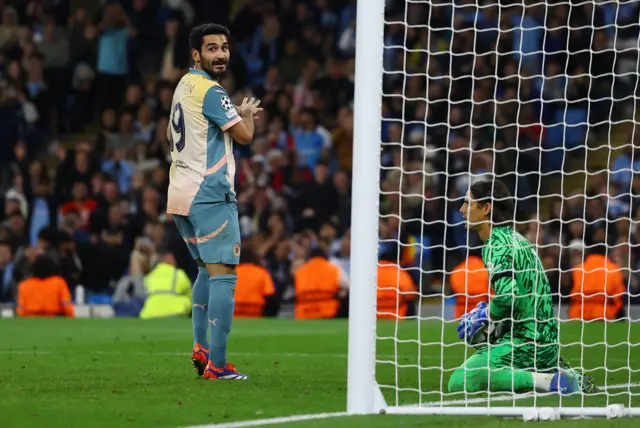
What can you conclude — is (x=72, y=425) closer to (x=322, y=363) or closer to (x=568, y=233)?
(x=322, y=363)

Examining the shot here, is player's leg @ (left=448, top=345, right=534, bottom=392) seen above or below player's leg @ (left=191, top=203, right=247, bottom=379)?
below

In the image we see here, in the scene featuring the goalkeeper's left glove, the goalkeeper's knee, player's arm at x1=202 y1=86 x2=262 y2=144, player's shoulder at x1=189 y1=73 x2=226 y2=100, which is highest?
player's shoulder at x1=189 y1=73 x2=226 y2=100

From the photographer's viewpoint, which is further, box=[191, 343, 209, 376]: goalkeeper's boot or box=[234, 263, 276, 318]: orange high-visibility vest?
box=[234, 263, 276, 318]: orange high-visibility vest

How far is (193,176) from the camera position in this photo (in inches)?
324

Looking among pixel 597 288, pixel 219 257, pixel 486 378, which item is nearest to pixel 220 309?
pixel 219 257

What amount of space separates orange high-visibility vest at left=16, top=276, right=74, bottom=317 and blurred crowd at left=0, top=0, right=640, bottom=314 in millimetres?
644

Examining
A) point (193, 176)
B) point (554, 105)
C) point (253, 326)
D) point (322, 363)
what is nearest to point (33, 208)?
point (253, 326)

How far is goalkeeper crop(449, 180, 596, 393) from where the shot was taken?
795 cm

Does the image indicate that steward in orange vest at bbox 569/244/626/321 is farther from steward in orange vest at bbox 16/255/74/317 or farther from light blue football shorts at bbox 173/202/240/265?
light blue football shorts at bbox 173/202/240/265

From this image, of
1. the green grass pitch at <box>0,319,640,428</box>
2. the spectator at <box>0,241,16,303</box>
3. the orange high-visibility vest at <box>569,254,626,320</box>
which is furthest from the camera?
the spectator at <box>0,241,16,303</box>

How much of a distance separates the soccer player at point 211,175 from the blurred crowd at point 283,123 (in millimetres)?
8574

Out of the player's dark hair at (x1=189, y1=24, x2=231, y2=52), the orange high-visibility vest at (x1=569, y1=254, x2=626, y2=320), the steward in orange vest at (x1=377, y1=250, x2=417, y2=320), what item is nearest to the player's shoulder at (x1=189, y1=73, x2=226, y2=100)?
the player's dark hair at (x1=189, y1=24, x2=231, y2=52)

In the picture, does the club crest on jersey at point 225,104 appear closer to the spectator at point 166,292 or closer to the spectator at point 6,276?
the spectator at point 166,292

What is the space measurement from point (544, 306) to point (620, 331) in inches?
249
